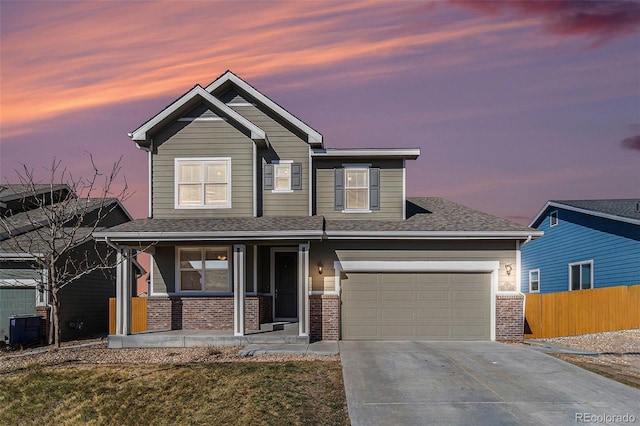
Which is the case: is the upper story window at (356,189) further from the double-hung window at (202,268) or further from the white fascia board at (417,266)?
the double-hung window at (202,268)

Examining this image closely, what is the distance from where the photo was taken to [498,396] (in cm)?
1209

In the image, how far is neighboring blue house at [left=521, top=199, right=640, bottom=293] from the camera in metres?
24.4

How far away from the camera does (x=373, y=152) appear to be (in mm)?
21344

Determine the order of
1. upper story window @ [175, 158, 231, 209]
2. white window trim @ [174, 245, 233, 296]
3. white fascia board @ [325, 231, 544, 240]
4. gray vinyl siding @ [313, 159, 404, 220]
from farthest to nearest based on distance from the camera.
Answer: gray vinyl siding @ [313, 159, 404, 220] → upper story window @ [175, 158, 231, 209] → white window trim @ [174, 245, 233, 296] → white fascia board @ [325, 231, 544, 240]

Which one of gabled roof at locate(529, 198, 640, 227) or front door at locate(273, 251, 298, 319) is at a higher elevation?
gabled roof at locate(529, 198, 640, 227)

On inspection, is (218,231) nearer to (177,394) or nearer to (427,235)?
(427,235)

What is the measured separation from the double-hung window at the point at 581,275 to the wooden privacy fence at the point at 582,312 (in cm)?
535

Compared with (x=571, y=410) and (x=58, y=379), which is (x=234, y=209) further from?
(x=571, y=410)

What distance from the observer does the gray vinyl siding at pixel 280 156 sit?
21.0 metres

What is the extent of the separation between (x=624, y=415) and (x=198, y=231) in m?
12.0

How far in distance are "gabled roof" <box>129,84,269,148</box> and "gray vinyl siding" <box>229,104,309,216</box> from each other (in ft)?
2.69

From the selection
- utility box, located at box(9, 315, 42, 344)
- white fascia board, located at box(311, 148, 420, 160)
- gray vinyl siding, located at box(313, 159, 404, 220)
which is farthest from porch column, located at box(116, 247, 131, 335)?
Result: white fascia board, located at box(311, 148, 420, 160)

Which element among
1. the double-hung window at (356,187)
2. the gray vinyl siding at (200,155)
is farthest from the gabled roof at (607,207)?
the gray vinyl siding at (200,155)

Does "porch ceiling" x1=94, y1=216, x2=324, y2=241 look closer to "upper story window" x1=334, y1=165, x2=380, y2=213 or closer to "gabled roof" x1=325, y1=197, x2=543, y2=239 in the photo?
"gabled roof" x1=325, y1=197, x2=543, y2=239
